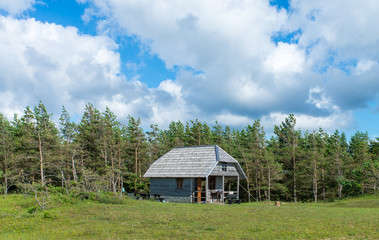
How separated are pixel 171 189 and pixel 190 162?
387 centimetres

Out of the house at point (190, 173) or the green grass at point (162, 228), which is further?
the house at point (190, 173)

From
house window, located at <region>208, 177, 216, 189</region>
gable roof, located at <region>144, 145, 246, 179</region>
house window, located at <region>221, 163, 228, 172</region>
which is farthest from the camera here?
house window, located at <region>208, 177, 216, 189</region>

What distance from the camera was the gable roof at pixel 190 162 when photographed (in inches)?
1336

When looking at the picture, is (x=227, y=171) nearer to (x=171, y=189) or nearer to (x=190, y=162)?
(x=190, y=162)

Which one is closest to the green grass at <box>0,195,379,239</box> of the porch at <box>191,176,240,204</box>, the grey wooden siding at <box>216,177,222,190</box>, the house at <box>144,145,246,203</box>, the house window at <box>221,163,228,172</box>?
the house at <box>144,145,246,203</box>

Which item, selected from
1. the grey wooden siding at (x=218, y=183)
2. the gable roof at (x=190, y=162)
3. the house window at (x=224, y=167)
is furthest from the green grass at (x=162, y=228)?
the grey wooden siding at (x=218, y=183)

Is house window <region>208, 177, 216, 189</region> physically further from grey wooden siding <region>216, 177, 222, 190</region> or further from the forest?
the forest

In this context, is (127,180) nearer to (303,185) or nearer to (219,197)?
(219,197)

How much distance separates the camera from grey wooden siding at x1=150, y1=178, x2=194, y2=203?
113 ft

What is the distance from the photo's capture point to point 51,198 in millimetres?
22406

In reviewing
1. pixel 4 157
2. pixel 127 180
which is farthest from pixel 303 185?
pixel 4 157

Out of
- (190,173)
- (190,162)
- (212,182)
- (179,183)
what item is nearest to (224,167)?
(212,182)

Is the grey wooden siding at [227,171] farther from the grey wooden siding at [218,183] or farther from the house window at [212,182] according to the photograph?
the house window at [212,182]

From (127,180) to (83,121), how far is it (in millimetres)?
12705
